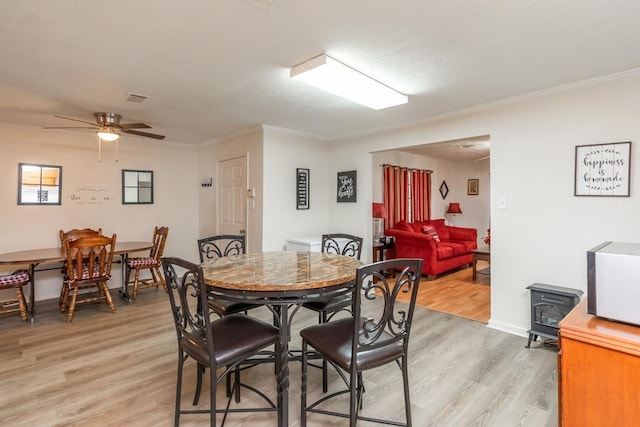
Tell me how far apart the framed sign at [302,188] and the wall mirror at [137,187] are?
231 centimetres

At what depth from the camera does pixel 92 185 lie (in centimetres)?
446

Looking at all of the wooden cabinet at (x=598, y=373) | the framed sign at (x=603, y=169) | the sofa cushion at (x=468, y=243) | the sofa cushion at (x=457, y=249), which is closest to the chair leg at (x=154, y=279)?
the wooden cabinet at (x=598, y=373)

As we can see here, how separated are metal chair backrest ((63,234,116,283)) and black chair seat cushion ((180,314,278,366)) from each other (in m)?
2.30

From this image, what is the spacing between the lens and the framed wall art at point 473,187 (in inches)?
299

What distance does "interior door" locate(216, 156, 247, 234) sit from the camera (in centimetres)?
450

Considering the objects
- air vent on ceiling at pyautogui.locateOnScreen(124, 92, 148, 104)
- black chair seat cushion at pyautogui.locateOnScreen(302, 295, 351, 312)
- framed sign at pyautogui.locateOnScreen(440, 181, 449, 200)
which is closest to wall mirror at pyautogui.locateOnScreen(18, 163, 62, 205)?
air vent on ceiling at pyautogui.locateOnScreen(124, 92, 148, 104)

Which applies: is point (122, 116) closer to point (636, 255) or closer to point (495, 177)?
point (495, 177)

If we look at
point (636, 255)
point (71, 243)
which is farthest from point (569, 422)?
point (71, 243)

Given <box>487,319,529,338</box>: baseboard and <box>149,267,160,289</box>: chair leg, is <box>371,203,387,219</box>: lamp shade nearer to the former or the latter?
<box>487,319,529,338</box>: baseboard

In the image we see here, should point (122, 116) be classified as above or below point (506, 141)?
above

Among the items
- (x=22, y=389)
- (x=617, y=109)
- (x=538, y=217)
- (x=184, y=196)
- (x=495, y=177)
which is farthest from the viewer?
(x=184, y=196)

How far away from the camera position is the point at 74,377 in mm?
2320

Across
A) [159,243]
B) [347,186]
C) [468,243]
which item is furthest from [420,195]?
[159,243]

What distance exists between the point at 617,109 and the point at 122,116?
4678mm
